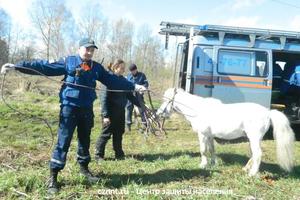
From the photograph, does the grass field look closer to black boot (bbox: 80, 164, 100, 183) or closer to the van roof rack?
black boot (bbox: 80, 164, 100, 183)

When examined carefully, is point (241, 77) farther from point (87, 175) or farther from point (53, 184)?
point (53, 184)

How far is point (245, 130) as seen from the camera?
20.2ft

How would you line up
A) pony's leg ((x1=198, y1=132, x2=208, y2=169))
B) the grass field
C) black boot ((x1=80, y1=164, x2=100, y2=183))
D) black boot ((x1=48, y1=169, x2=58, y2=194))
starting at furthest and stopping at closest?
1. pony's leg ((x1=198, y1=132, x2=208, y2=169))
2. black boot ((x1=80, y1=164, x2=100, y2=183))
3. the grass field
4. black boot ((x1=48, y1=169, x2=58, y2=194))

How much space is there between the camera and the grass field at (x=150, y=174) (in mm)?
4766

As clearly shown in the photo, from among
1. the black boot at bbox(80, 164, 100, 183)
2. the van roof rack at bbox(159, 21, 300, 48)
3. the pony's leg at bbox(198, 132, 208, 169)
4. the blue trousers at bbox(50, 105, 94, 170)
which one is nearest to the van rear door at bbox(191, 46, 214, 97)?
the van roof rack at bbox(159, 21, 300, 48)

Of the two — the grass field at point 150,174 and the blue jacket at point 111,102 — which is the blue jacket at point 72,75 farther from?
the blue jacket at point 111,102

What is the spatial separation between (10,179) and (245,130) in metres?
3.42

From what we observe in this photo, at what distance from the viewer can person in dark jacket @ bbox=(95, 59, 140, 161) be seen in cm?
669

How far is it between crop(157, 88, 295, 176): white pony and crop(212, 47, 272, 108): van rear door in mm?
2927

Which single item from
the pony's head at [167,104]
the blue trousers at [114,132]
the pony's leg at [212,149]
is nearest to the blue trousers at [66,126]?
the blue trousers at [114,132]

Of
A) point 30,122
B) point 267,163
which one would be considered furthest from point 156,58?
point 267,163

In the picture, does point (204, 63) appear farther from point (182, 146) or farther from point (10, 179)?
point (10, 179)

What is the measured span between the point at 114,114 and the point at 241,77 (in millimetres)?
3895

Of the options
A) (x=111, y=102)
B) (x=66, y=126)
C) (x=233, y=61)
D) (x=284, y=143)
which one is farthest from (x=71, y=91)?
(x=233, y=61)
